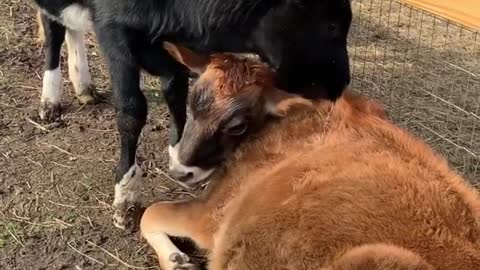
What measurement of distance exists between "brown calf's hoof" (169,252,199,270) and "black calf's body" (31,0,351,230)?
559 mm

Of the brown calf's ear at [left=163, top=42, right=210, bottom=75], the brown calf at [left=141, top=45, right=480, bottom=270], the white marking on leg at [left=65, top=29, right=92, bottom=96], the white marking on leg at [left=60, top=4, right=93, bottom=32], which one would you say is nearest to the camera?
the brown calf at [left=141, top=45, right=480, bottom=270]

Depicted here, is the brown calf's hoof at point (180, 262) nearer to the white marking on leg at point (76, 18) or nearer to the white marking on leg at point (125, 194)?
the white marking on leg at point (125, 194)

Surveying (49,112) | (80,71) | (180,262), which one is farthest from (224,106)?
(80,71)

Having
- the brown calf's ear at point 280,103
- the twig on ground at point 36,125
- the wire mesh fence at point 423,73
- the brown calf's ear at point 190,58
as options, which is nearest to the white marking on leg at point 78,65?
the twig on ground at point 36,125

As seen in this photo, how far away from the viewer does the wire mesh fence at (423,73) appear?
17.6 feet

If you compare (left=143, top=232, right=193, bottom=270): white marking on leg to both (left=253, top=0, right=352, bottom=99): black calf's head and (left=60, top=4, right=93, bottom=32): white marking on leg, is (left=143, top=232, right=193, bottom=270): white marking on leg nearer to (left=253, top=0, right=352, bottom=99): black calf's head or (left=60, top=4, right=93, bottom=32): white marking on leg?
(left=253, top=0, right=352, bottom=99): black calf's head

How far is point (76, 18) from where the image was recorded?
469 centimetres

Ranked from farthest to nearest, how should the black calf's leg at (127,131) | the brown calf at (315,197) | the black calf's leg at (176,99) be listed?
the black calf's leg at (176,99), the black calf's leg at (127,131), the brown calf at (315,197)

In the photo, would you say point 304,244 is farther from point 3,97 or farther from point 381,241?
point 3,97

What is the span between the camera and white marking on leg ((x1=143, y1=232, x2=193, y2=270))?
3771mm

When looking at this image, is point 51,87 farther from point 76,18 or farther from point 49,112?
point 76,18

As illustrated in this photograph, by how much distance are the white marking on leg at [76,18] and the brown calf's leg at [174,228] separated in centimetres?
131

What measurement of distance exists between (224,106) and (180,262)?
0.81 meters

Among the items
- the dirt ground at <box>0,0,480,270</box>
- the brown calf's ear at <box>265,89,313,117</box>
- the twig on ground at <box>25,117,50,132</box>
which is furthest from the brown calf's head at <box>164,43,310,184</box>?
the twig on ground at <box>25,117,50,132</box>
